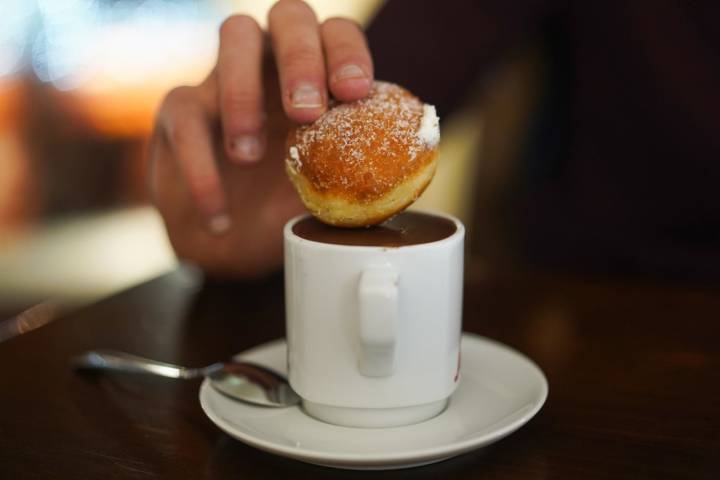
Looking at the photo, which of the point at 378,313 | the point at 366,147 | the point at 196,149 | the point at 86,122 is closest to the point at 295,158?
the point at 366,147

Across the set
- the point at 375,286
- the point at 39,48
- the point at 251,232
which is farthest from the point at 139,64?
the point at 375,286

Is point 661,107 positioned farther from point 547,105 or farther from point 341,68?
point 341,68

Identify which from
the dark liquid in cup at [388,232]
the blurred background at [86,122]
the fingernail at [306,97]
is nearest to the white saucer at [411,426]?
the dark liquid in cup at [388,232]

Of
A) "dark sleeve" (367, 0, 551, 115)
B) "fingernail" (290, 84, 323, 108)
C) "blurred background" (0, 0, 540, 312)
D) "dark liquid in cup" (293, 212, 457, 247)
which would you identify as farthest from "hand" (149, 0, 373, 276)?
"blurred background" (0, 0, 540, 312)

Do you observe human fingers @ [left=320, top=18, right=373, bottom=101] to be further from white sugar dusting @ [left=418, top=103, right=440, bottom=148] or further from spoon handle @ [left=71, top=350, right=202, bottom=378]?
spoon handle @ [left=71, top=350, right=202, bottom=378]

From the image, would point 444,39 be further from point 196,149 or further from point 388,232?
point 388,232

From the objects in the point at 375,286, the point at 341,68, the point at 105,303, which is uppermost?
the point at 341,68

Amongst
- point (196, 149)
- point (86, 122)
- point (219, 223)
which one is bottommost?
point (86, 122)
